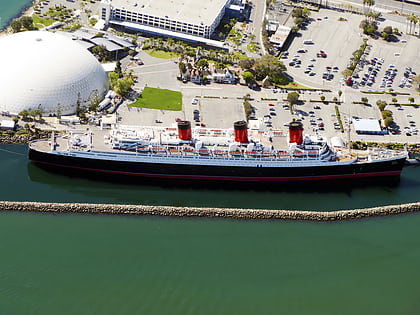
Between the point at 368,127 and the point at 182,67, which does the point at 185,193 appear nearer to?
the point at 368,127

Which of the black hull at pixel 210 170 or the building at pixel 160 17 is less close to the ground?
the building at pixel 160 17

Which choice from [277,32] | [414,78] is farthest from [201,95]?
[414,78]

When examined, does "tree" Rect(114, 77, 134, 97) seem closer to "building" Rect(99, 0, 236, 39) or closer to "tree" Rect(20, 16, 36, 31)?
"building" Rect(99, 0, 236, 39)

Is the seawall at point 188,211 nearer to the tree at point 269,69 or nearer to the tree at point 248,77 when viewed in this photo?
the tree at point 248,77

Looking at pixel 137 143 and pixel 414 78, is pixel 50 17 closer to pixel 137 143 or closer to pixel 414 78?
pixel 137 143

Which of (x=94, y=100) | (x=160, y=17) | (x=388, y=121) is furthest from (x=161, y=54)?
(x=388, y=121)

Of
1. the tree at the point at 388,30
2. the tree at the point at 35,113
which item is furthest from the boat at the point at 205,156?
the tree at the point at 388,30

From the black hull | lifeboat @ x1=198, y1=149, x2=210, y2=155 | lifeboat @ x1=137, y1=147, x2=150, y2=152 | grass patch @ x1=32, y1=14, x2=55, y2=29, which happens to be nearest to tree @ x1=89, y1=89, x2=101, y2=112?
the black hull
